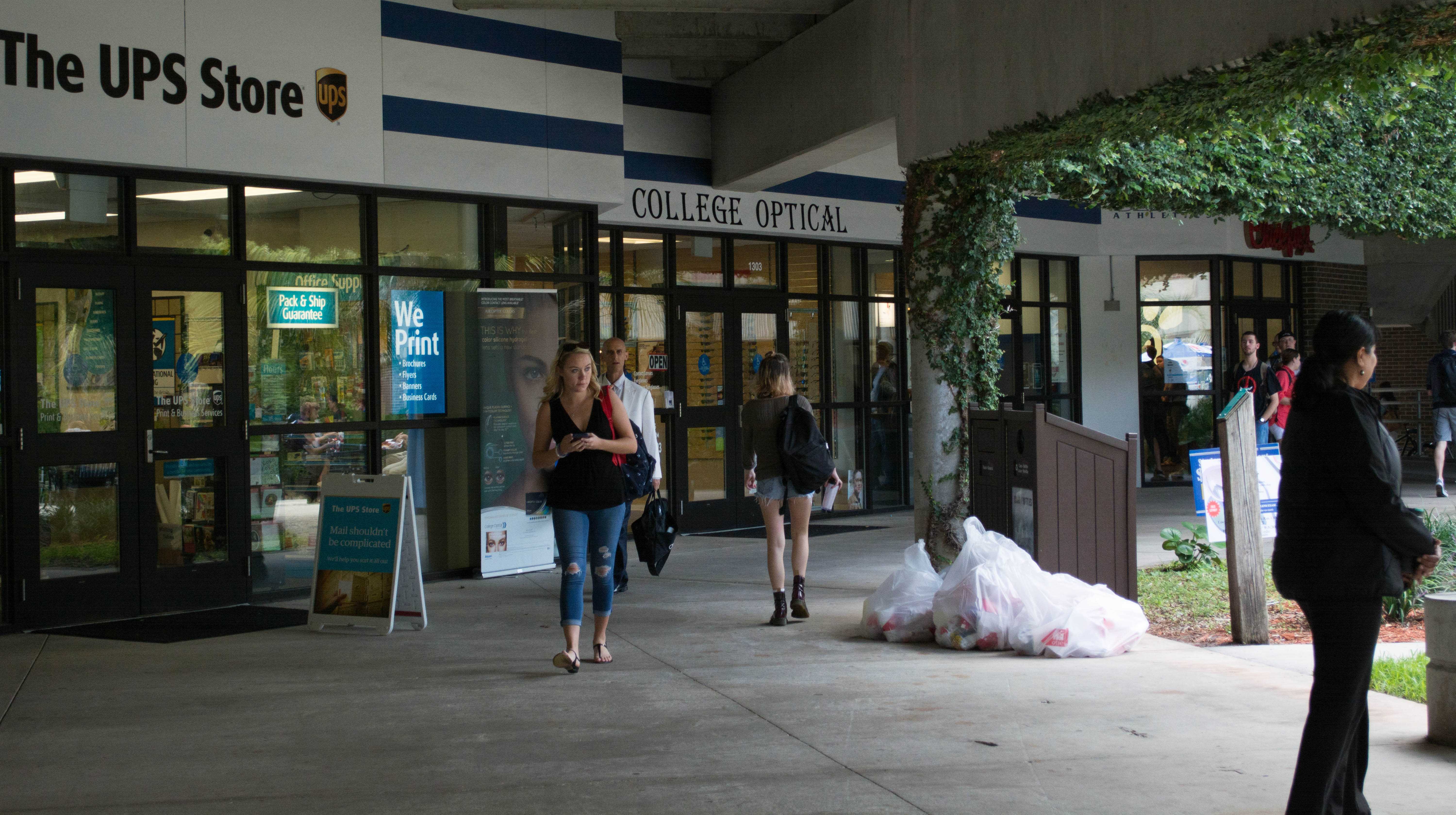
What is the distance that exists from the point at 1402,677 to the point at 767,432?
3.42m

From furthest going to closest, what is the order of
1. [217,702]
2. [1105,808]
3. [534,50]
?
1. [534,50]
2. [217,702]
3. [1105,808]

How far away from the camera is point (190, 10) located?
7609 millimetres

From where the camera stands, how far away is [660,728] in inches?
193

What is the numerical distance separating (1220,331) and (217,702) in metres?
13.7

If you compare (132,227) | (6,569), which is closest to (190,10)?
(132,227)

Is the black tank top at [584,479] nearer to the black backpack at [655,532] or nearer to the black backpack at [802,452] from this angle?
the black backpack at [802,452]

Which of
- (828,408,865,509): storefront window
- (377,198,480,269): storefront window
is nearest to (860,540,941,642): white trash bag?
(377,198,480,269): storefront window

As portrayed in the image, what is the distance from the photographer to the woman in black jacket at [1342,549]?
338cm

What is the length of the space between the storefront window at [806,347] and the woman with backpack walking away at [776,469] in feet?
17.4

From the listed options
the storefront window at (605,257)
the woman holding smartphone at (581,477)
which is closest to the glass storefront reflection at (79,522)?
the woman holding smartphone at (581,477)

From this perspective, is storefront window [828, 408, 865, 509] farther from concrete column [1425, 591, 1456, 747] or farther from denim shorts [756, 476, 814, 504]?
concrete column [1425, 591, 1456, 747]

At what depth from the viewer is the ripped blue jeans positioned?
19.2ft

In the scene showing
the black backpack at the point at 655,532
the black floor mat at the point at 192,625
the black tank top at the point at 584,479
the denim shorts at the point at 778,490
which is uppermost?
the black tank top at the point at 584,479

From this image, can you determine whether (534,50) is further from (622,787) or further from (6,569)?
(622,787)
